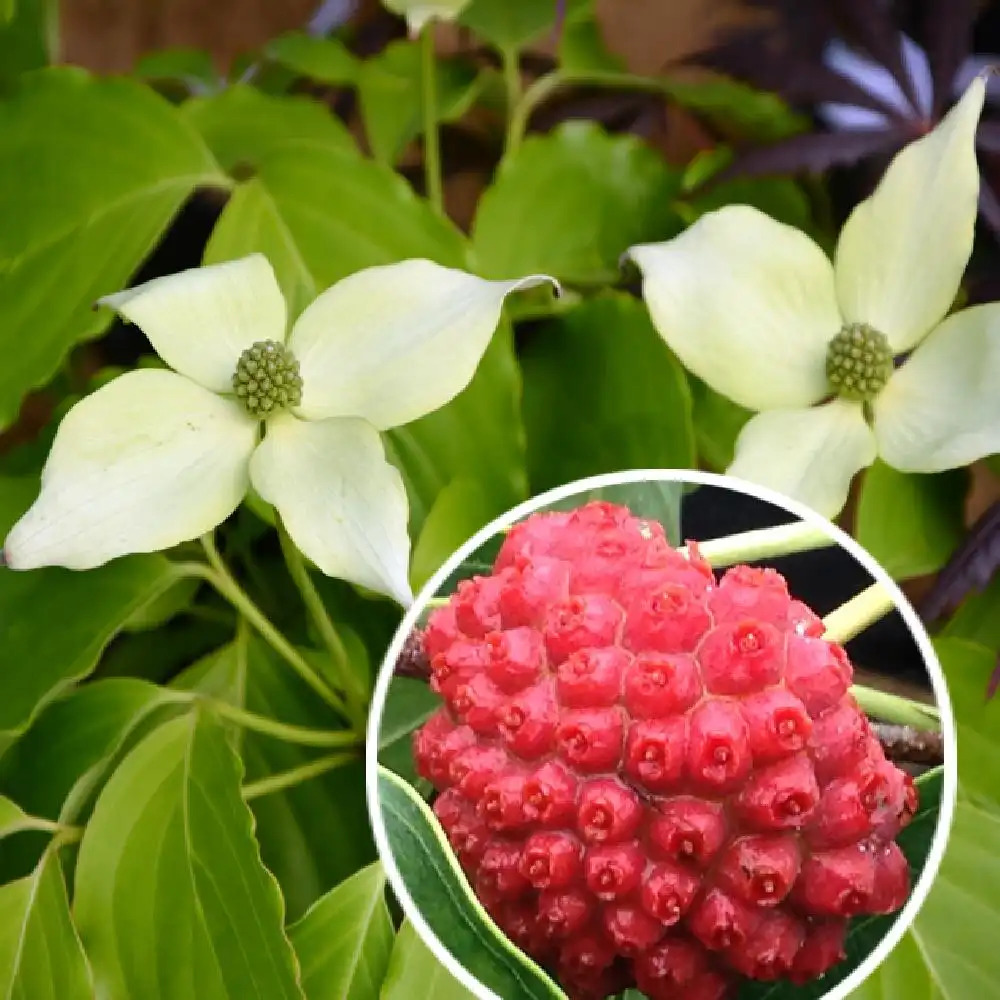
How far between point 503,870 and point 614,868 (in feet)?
0.11

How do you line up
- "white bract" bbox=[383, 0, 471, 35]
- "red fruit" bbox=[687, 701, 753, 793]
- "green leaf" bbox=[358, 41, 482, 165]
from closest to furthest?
1. "red fruit" bbox=[687, 701, 753, 793]
2. "white bract" bbox=[383, 0, 471, 35]
3. "green leaf" bbox=[358, 41, 482, 165]

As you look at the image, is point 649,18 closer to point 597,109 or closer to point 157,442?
point 597,109

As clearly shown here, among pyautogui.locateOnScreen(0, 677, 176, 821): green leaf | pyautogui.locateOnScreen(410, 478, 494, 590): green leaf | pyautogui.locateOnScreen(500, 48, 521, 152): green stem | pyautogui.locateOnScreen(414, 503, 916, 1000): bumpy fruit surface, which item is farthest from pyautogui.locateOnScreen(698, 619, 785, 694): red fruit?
pyautogui.locateOnScreen(500, 48, 521, 152): green stem

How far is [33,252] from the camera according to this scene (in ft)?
1.44

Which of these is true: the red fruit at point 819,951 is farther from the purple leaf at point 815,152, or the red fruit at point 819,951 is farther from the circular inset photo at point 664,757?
the purple leaf at point 815,152

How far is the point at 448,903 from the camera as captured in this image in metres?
0.34

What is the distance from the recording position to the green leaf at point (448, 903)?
1.09 ft

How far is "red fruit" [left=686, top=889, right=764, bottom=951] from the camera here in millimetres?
312

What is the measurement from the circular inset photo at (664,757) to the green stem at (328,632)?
5cm

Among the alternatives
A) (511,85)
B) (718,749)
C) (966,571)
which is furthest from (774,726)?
(511,85)

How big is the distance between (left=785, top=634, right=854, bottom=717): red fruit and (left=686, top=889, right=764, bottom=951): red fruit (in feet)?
0.19

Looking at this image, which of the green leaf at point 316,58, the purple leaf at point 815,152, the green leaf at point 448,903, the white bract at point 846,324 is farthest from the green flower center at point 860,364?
the green leaf at point 316,58

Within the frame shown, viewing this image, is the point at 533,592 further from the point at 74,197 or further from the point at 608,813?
the point at 74,197

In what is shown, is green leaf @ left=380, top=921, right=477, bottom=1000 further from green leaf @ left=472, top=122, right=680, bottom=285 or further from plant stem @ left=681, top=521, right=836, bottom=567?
green leaf @ left=472, top=122, right=680, bottom=285
